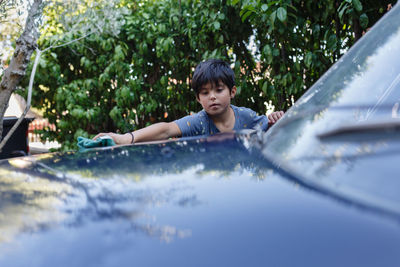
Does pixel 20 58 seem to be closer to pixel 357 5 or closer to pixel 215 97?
pixel 215 97

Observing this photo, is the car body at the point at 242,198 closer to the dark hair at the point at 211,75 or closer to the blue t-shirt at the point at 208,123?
the blue t-shirt at the point at 208,123

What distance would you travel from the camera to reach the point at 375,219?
56cm

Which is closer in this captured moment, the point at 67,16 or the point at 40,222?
the point at 40,222

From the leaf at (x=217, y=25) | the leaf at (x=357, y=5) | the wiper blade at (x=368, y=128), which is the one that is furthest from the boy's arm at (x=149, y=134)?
the leaf at (x=217, y=25)

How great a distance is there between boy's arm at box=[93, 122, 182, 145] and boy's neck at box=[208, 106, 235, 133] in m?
0.32

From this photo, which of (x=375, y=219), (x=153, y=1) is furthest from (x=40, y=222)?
(x=153, y=1)

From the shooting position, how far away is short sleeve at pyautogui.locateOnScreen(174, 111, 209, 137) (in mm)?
2195

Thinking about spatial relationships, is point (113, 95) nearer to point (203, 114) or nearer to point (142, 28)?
point (142, 28)

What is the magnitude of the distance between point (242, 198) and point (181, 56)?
433cm

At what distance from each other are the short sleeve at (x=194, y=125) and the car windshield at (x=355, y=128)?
1.04 meters

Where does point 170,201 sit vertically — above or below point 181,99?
below

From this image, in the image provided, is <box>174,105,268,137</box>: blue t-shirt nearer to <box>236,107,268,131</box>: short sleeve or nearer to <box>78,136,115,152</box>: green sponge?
<box>236,107,268,131</box>: short sleeve

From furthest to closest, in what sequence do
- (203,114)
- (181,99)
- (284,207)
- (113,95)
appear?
1. (113,95)
2. (181,99)
3. (203,114)
4. (284,207)

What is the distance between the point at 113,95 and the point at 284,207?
212 inches
